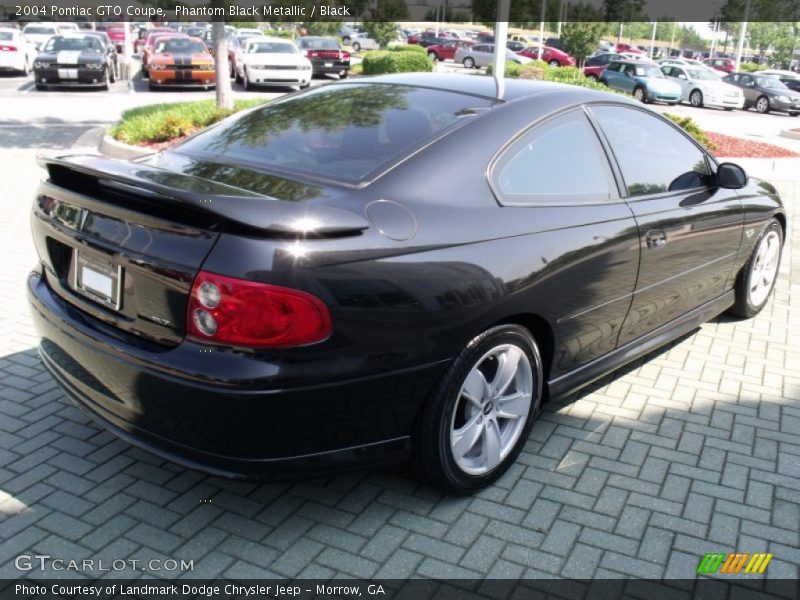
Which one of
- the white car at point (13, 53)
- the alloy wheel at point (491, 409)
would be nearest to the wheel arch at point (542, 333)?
the alloy wheel at point (491, 409)

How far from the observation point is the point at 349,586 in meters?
2.78

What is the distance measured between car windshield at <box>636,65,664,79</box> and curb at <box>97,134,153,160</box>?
21.0 metres

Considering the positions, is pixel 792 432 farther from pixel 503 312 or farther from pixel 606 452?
pixel 503 312

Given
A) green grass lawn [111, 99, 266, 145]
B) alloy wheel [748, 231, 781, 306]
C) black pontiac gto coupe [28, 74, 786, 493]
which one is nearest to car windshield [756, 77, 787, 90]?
green grass lawn [111, 99, 266, 145]

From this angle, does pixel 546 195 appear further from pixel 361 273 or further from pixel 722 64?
pixel 722 64

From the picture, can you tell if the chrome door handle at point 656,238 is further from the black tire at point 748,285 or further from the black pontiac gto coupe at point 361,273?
the black tire at point 748,285

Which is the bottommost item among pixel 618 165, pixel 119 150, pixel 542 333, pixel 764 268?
pixel 119 150

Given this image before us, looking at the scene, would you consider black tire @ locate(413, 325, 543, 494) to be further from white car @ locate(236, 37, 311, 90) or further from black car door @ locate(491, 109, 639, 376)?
white car @ locate(236, 37, 311, 90)

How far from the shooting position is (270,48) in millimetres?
22438

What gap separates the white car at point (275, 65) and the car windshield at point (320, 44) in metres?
4.82

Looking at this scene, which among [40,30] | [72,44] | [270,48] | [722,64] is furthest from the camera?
[722,64]

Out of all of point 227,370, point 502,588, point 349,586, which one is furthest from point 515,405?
point 227,370

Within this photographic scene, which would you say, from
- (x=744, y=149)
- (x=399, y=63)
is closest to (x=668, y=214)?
(x=744, y=149)

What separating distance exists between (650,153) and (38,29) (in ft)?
122
